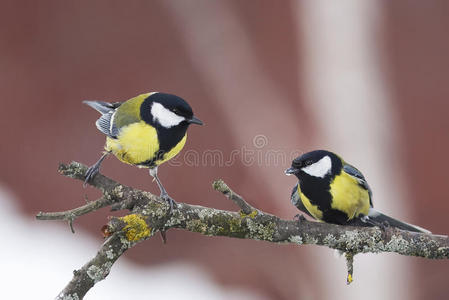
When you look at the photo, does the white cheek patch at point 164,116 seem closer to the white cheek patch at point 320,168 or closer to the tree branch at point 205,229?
the tree branch at point 205,229

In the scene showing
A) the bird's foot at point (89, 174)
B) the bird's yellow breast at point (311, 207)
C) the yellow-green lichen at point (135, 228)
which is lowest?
the bird's yellow breast at point (311, 207)

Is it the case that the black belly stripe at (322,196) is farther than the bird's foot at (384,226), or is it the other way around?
the black belly stripe at (322,196)

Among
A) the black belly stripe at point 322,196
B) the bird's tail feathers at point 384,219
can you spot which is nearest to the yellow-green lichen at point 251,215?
the black belly stripe at point 322,196

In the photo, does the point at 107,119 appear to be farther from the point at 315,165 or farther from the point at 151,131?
the point at 315,165

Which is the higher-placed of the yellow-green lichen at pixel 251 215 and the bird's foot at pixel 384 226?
the yellow-green lichen at pixel 251 215

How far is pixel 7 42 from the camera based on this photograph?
2.54 metres

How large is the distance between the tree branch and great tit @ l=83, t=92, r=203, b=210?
64 mm

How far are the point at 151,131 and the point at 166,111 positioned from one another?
61 mm

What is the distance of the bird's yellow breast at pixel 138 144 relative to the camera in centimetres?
113

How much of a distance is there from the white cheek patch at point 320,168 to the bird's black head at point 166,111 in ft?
0.99

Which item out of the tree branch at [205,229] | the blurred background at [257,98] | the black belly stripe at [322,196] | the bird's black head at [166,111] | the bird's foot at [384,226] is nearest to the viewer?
the tree branch at [205,229]

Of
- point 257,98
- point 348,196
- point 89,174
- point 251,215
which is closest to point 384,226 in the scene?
point 348,196

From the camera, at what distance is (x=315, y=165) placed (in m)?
1.26

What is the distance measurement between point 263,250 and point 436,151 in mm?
908
